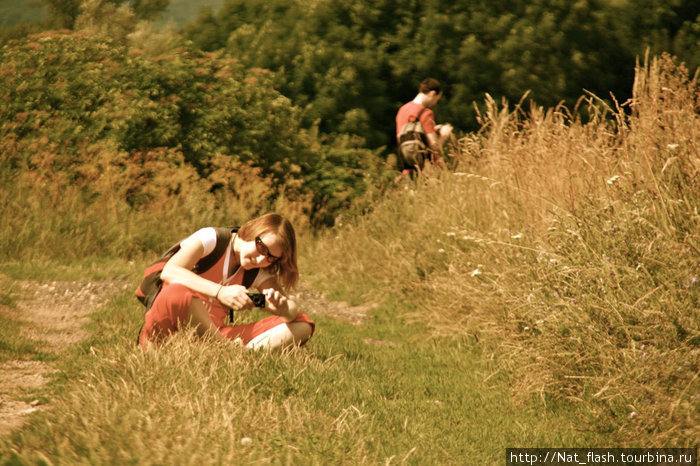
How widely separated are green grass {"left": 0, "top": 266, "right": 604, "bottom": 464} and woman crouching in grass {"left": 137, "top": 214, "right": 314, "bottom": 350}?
167mm

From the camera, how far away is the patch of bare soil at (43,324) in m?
4.79

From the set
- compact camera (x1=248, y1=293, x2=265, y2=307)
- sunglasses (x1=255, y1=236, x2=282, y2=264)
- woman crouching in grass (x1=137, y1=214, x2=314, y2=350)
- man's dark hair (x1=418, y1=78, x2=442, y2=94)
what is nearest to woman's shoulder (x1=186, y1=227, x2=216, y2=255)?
woman crouching in grass (x1=137, y1=214, x2=314, y2=350)

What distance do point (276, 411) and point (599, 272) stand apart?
2060 millimetres

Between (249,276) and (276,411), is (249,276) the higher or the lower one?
the higher one

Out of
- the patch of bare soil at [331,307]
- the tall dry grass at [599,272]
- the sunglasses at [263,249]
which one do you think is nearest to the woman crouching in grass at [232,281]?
the sunglasses at [263,249]

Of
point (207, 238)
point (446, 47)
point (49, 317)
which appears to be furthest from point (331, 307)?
point (446, 47)

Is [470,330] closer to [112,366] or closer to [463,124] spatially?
[112,366]

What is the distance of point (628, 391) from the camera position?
4.36 meters

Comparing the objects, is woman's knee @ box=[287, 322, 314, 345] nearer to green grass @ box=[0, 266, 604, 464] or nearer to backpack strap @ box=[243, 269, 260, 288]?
green grass @ box=[0, 266, 604, 464]

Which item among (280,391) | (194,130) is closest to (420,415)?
(280,391)

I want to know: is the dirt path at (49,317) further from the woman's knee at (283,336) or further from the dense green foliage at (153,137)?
the dense green foliage at (153,137)

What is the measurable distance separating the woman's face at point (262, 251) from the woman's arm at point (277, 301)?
0.54 feet

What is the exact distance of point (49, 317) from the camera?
23.4 feet

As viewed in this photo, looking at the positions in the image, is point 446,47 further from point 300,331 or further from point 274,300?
point 274,300
